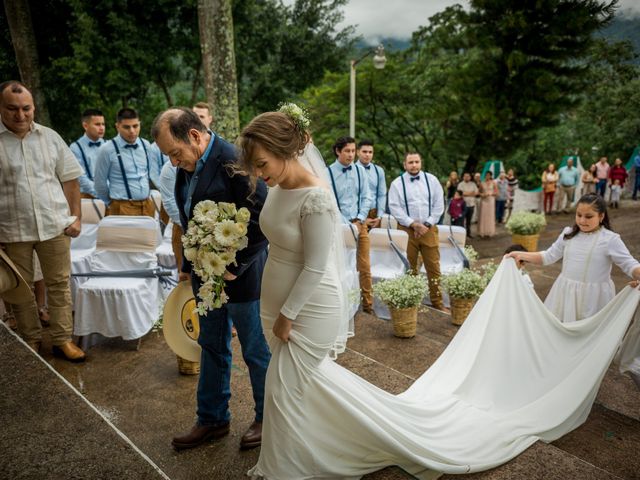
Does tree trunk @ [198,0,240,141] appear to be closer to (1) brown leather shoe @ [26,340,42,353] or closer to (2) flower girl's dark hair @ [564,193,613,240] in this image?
(1) brown leather shoe @ [26,340,42,353]

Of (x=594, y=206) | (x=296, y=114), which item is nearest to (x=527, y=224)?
(x=594, y=206)

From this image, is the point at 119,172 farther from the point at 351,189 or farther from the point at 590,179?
the point at 590,179

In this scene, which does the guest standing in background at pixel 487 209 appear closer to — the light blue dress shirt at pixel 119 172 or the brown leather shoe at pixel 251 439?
the light blue dress shirt at pixel 119 172

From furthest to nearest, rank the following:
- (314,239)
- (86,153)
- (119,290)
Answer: (86,153), (119,290), (314,239)

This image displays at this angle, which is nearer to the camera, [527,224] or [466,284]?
[466,284]

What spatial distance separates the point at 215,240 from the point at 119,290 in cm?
257

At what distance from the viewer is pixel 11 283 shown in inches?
143

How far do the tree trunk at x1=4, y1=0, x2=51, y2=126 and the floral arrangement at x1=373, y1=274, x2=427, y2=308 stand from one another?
10.1 m

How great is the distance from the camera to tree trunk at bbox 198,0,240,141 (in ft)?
27.6

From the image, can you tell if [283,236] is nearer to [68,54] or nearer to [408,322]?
[408,322]

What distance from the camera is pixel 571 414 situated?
11.4ft

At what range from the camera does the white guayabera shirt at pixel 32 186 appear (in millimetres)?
3930

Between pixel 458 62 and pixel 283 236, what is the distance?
17.3 meters

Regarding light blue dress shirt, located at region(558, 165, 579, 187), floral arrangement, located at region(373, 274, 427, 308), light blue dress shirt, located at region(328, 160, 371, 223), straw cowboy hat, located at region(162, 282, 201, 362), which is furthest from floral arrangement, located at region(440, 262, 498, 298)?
light blue dress shirt, located at region(558, 165, 579, 187)
